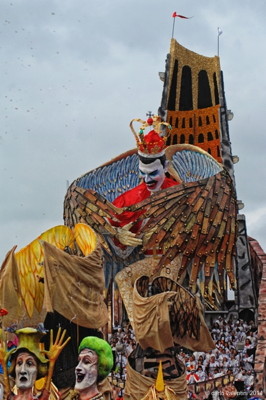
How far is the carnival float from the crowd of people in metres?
0.40

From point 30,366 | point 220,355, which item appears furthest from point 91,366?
point 220,355

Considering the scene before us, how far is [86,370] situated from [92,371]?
0.10m

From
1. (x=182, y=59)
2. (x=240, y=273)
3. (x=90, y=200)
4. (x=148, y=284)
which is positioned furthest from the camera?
(x=182, y=59)

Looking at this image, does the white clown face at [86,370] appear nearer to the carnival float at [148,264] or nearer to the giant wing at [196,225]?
the carnival float at [148,264]

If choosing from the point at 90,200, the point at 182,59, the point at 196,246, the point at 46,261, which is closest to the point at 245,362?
the point at 196,246

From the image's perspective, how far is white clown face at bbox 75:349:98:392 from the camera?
1479 cm

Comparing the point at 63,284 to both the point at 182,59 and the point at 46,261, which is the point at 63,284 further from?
the point at 182,59

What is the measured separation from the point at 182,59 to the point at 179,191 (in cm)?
735

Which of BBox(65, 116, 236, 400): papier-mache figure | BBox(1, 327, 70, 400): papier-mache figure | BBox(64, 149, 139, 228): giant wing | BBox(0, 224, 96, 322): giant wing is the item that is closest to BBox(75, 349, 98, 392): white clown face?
BBox(1, 327, 70, 400): papier-mache figure

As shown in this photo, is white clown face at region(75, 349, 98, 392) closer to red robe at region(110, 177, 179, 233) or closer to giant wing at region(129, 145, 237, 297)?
giant wing at region(129, 145, 237, 297)

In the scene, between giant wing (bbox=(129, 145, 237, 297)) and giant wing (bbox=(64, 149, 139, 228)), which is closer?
giant wing (bbox=(129, 145, 237, 297))

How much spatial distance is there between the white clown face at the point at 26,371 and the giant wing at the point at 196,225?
1044 centimetres

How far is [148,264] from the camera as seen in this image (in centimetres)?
2548

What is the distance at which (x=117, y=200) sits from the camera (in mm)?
27312
